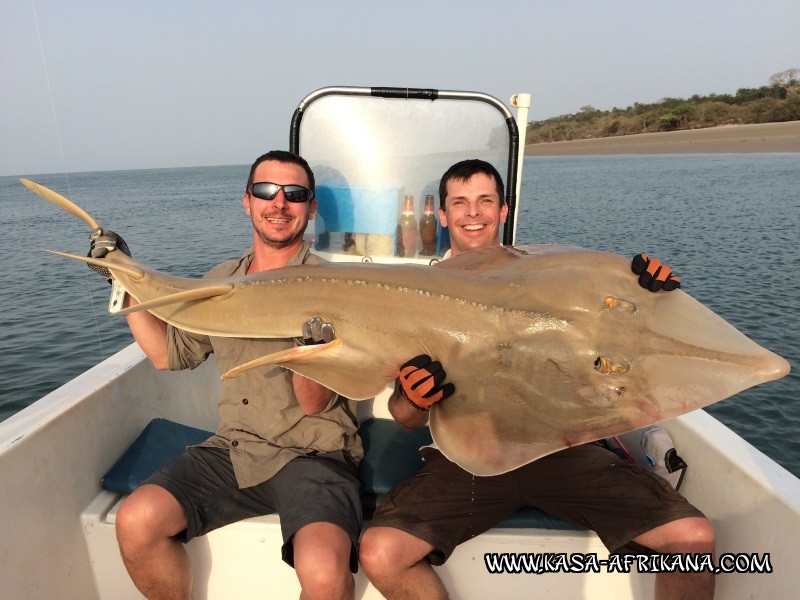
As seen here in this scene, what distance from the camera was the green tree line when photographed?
5222cm

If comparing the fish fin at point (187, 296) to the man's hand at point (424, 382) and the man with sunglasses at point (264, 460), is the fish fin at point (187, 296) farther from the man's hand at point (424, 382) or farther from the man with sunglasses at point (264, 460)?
the man's hand at point (424, 382)

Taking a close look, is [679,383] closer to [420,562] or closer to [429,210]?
[420,562]

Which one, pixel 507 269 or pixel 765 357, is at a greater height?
pixel 507 269

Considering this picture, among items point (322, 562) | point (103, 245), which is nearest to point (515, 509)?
point (322, 562)

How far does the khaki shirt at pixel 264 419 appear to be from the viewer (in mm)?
2605

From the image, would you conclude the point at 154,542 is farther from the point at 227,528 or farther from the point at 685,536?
the point at 685,536

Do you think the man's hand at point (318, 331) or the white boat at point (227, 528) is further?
the white boat at point (227, 528)

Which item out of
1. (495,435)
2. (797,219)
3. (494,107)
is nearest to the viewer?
(495,435)

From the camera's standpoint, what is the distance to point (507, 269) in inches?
85.5

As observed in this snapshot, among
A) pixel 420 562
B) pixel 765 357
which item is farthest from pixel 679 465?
pixel 420 562

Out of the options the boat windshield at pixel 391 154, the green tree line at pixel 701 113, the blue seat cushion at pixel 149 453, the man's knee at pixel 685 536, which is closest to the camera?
the man's knee at pixel 685 536

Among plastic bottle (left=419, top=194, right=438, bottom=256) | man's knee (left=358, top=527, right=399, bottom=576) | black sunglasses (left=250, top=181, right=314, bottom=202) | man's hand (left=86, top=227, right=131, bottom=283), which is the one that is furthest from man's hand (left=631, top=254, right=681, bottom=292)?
→ plastic bottle (left=419, top=194, right=438, bottom=256)

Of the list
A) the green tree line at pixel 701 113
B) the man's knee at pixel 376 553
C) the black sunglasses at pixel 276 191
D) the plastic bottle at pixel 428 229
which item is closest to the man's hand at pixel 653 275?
the man's knee at pixel 376 553

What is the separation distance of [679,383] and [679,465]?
1.38 m
